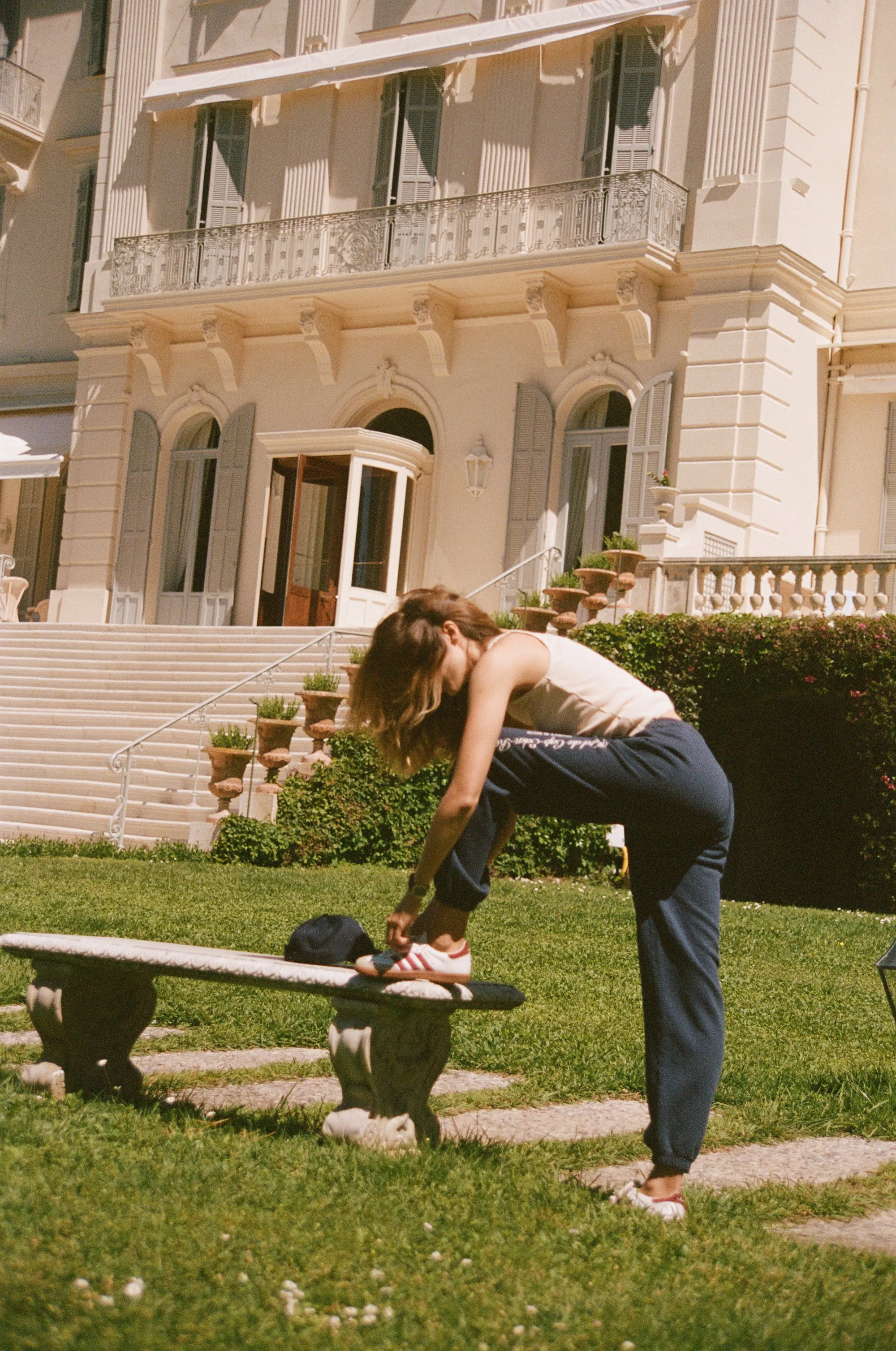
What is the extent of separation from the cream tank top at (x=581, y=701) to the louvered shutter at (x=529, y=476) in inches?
649

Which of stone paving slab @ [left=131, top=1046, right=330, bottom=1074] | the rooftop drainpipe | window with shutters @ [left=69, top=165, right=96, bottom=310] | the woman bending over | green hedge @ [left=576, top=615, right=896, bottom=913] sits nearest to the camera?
the woman bending over

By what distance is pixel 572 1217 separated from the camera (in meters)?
3.37

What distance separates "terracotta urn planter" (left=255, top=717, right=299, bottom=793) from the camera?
1452 cm

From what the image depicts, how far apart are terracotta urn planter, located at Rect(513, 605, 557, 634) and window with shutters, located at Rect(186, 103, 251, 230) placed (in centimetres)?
1022

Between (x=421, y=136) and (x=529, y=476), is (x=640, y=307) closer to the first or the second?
(x=529, y=476)

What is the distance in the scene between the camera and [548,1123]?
4555mm

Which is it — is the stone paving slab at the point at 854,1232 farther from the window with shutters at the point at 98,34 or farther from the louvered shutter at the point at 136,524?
the window with shutters at the point at 98,34

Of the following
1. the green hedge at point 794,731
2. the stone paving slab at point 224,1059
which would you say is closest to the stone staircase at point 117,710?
the green hedge at point 794,731

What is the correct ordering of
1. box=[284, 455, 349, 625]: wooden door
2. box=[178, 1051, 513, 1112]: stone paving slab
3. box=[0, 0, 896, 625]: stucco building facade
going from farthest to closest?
1. box=[284, 455, 349, 625]: wooden door
2. box=[0, 0, 896, 625]: stucco building facade
3. box=[178, 1051, 513, 1112]: stone paving slab

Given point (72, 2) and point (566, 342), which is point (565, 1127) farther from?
point (72, 2)

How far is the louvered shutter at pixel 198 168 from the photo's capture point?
23438 mm

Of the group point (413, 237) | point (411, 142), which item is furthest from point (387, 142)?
point (413, 237)

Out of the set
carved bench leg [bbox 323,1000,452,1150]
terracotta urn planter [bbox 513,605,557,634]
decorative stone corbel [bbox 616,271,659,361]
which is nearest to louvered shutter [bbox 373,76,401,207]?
decorative stone corbel [bbox 616,271,659,361]

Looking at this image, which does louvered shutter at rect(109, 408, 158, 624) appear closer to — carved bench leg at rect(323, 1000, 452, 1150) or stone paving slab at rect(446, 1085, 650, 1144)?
stone paving slab at rect(446, 1085, 650, 1144)
